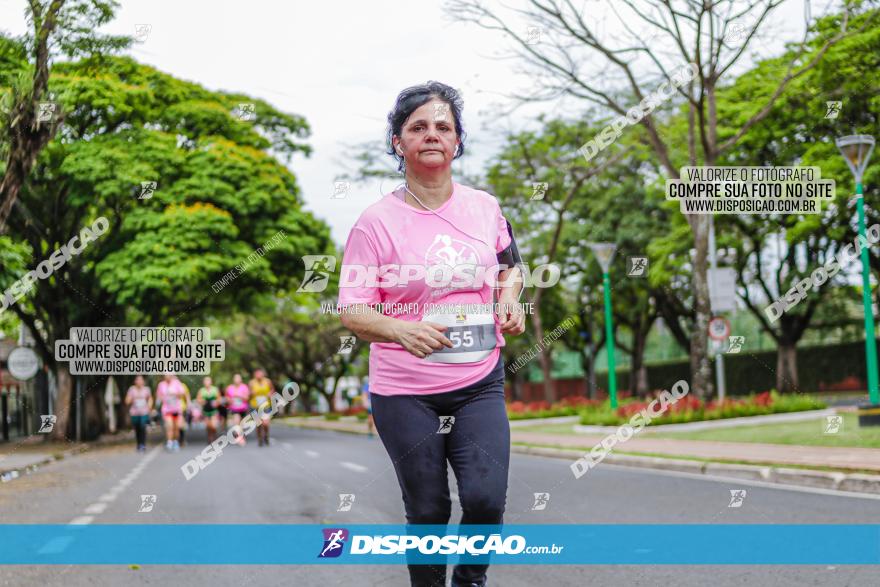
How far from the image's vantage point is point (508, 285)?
11.0 feet

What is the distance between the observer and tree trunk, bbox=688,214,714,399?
1894 centimetres

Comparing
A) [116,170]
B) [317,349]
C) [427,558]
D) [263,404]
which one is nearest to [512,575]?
[427,558]

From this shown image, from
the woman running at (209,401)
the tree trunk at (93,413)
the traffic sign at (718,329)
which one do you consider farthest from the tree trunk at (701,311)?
the tree trunk at (93,413)

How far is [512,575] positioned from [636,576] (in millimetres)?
692

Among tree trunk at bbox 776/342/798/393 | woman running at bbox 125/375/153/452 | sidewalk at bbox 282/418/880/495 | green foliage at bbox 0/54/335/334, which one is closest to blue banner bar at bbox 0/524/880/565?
sidewalk at bbox 282/418/880/495

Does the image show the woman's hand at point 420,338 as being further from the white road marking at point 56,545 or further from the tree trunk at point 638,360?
the tree trunk at point 638,360

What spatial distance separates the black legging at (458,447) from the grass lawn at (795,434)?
974 centimetres

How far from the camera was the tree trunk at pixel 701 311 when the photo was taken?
1894 centimetres

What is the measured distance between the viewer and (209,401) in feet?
66.2

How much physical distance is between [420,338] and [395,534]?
11.0 feet

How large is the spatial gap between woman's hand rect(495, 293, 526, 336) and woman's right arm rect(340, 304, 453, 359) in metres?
0.28

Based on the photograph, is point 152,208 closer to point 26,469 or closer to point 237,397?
point 237,397

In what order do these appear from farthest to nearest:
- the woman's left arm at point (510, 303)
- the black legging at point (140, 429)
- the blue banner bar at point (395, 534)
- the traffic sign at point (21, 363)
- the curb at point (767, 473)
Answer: the traffic sign at point (21, 363), the black legging at point (140, 429), the curb at point (767, 473), the blue banner bar at point (395, 534), the woman's left arm at point (510, 303)

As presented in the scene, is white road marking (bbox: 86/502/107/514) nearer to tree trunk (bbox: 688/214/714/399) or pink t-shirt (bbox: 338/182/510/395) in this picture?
pink t-shirt (bbox: 338/182/510/395)
